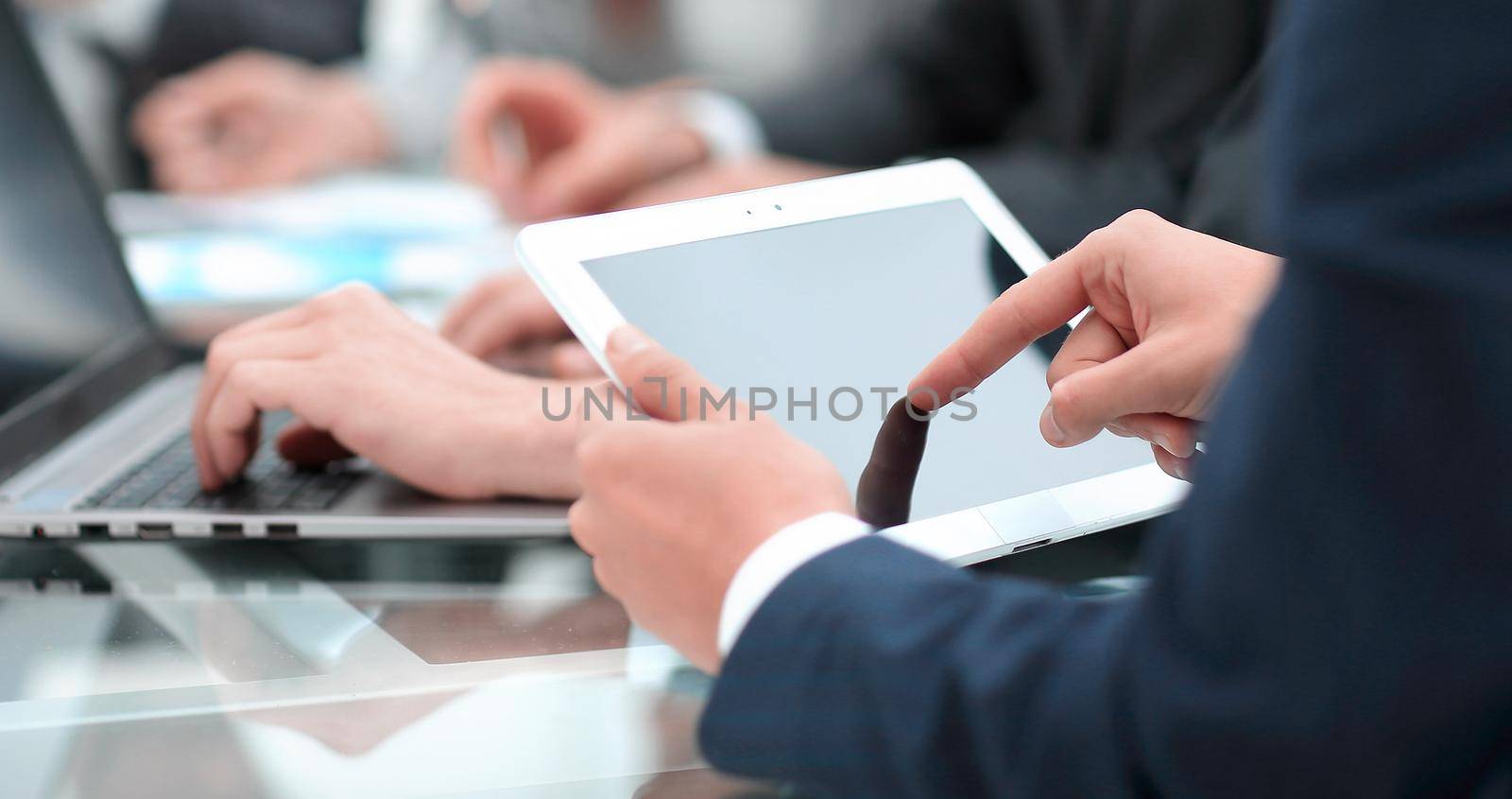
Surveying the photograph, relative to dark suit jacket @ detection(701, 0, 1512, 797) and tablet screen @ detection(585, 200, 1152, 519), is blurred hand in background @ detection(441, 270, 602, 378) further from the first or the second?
dark suit jacket @ detection(701, 0, 1512, 797)

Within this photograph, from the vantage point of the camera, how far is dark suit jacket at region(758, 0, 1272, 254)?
2.15ft

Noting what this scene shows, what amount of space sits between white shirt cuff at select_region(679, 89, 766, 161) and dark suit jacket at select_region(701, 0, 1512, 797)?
3.23 ft

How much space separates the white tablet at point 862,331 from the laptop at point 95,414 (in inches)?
4.9

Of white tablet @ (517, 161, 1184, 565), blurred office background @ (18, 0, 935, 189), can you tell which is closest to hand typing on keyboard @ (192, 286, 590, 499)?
white tablet @ (517, 161, 1184, 565)

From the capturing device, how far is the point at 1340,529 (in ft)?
0.69

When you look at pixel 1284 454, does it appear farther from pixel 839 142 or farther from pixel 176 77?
pixel 176 77

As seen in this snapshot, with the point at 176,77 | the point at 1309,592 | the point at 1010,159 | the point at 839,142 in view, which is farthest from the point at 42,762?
the point at 176,77

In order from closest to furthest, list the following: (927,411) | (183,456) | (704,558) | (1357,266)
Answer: (1357,266), (704,558), (927,411), (183,456)

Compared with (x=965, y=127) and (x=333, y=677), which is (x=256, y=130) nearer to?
(x=965, y=127)

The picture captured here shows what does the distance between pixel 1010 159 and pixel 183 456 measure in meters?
0.65

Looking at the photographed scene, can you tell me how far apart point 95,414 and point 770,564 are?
1.62 feet

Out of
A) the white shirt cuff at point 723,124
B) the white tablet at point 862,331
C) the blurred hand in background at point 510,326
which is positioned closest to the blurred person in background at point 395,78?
the white shirt cuff at point 723,124

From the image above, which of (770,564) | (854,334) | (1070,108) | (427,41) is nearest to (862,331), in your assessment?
(854,334)

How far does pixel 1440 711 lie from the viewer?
22 centimetres
